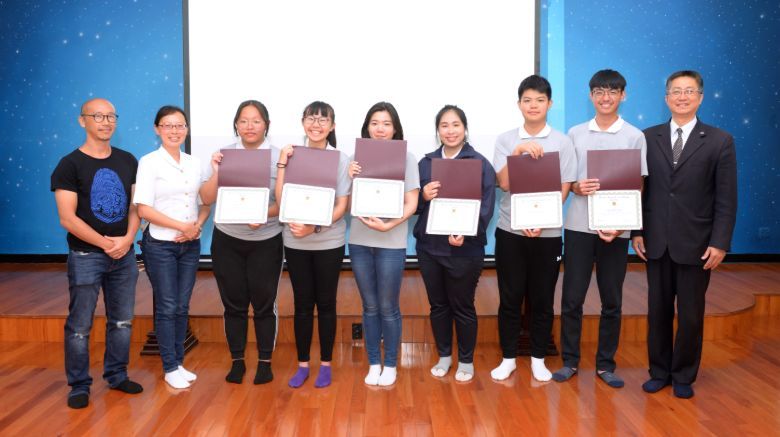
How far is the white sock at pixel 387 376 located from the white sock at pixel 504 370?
0.53 meters

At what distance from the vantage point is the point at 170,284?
268 cm

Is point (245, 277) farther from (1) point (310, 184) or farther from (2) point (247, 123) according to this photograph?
(2) point (247, 123)

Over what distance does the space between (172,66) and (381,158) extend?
3.15 metres

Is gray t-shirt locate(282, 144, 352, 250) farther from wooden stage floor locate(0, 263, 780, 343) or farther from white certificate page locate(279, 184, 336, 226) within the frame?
wooden stage floor locate(0, 263, 780, 343)

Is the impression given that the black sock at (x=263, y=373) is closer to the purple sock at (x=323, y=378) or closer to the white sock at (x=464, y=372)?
the purple sock at (x=323, y=378)

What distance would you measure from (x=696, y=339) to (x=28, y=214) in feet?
17.8

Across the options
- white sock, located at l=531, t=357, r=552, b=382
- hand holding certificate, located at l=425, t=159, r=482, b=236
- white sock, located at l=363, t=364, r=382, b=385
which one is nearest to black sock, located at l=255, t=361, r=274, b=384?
white sock, located at l=363, t=364, r=382, b=385

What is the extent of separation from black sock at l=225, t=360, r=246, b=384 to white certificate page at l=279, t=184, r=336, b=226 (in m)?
0.89

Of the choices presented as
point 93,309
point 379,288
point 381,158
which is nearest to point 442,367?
point 379,288

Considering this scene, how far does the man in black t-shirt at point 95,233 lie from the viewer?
8.05ft

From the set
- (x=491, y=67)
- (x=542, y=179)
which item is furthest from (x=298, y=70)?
(x=542, y=179)

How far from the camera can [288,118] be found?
4484mm

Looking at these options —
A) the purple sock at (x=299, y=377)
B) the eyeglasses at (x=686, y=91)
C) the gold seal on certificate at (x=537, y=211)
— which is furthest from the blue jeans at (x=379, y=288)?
the eyeglasses at (x=686, y=91)

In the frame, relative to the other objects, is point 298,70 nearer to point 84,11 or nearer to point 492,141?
point 492,141
